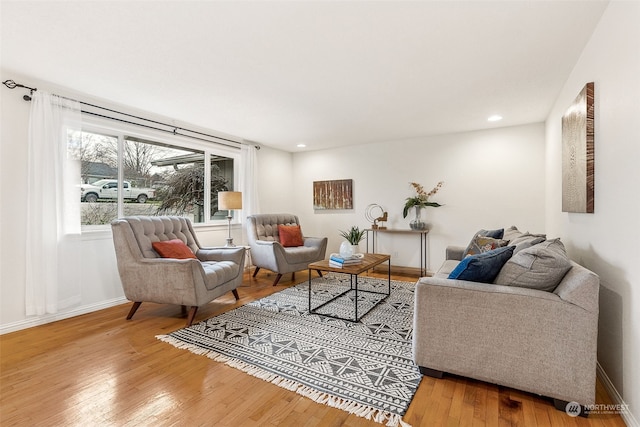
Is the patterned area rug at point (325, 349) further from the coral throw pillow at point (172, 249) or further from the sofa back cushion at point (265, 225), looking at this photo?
the sofa back cushion at point (265, 225)

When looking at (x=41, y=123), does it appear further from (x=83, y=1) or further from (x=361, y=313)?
(x=361, y=313)

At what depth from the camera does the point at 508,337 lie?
164 centimetres

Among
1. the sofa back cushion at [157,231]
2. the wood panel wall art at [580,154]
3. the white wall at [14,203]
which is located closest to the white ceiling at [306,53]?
the white wall at [14,203]

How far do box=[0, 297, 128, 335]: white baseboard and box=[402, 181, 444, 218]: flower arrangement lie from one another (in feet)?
13.2

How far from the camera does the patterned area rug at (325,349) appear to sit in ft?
5.58

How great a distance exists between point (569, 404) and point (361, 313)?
1.67 meters

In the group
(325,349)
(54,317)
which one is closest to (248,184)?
(54,317)

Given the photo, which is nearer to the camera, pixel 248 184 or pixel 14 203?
pixel 14 203

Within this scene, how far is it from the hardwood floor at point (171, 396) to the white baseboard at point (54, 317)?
0.94 ft

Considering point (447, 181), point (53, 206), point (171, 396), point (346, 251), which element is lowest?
point (171, 396)

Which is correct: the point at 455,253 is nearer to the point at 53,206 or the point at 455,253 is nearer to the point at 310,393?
the point at 310,393

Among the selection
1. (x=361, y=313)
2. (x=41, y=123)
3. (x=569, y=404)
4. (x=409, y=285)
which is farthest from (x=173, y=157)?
(x=569, y=404)

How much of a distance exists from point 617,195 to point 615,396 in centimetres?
107

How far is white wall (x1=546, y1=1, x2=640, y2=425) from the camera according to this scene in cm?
142
